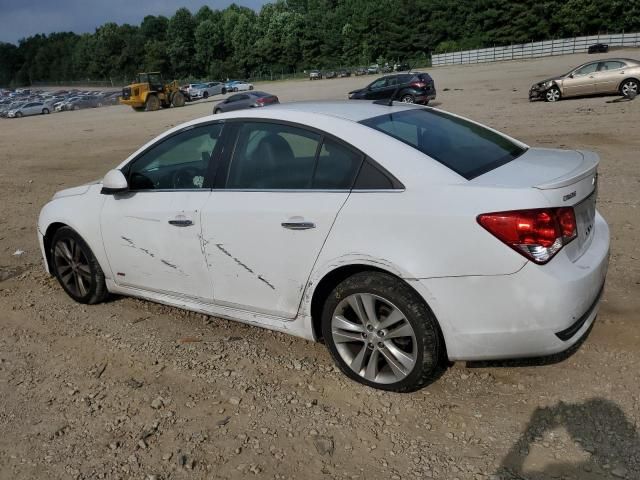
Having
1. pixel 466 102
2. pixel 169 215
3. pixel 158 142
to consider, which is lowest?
Result: pixel 466 102

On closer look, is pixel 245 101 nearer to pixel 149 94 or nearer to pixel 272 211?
pixel 149 94

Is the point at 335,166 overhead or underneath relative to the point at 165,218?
overhead

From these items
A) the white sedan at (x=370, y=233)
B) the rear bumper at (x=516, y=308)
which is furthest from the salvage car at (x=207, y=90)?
the rear bumper at (x=516, y=308)

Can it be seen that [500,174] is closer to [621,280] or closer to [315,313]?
[315,313]

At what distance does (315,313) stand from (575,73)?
21255mm

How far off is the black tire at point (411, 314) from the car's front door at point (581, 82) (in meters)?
21.0

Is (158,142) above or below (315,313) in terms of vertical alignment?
above

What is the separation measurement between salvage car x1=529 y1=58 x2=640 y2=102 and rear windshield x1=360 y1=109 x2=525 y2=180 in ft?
61.9

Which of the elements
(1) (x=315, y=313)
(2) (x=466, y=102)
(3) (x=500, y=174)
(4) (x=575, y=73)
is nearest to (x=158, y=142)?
(1) (x=315, y=313)

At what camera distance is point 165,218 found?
12.9 feet

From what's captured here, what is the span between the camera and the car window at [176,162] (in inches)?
154

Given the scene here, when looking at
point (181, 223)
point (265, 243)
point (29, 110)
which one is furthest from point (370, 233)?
point (29, 110)

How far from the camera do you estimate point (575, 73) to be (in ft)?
69.9

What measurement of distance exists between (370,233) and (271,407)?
3.76 feet
